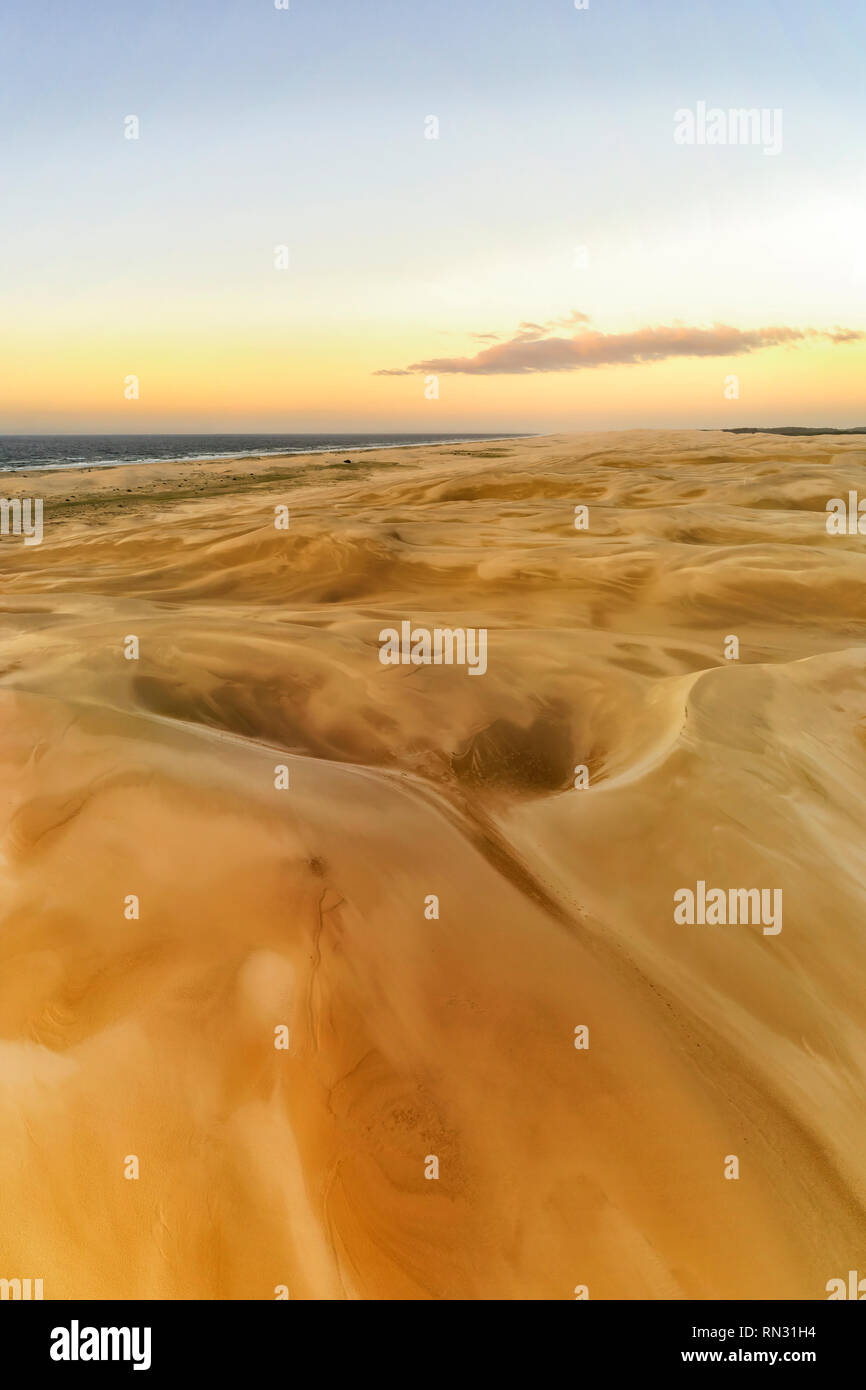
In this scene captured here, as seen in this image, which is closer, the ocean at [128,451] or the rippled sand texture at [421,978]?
the rippled sand texture at [421,978]

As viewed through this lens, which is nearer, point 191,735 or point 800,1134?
point 800,1134

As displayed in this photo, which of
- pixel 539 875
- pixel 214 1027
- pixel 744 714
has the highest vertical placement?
pixel 744 714

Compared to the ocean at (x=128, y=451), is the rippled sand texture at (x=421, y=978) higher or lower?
lower

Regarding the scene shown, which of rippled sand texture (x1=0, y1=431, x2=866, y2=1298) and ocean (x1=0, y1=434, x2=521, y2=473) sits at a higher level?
ocean (x1=0, y1=434, x2=521, y2=473)

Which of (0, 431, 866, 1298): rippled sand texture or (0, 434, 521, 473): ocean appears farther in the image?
(0, 434, 521, 473): ocean

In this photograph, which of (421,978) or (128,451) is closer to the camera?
(421,978)

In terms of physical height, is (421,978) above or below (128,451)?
below
